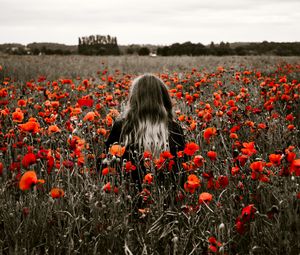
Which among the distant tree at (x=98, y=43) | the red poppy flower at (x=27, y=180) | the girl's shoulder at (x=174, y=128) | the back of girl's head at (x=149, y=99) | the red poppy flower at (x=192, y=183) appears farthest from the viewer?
the distant tree at (x=98, y=43)

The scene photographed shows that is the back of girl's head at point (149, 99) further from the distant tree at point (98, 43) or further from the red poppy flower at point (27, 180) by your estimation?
the distant tree at point (98, 43)

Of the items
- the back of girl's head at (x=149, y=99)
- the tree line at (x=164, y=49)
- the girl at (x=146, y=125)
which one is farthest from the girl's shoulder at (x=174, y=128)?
the tree line at (x=164, y=49)

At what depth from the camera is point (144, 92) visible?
134 inches

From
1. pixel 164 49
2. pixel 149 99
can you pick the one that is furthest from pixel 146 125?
pixel 164 49

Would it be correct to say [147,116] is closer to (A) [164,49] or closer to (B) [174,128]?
(B) [174,128]

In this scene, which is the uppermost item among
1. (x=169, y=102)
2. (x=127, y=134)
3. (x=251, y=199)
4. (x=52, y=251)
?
(x=169, y=102)

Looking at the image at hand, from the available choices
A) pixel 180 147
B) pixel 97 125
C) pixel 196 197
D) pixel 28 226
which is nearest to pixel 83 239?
pixel 28 226

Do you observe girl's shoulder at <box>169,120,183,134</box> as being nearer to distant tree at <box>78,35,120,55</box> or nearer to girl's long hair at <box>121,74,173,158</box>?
girl's long hair at <box>121,74,173,158</box>

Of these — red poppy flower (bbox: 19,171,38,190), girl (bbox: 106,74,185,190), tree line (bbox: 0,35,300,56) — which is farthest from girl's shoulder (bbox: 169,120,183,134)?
tree line (bbox: 0,35,300,56)

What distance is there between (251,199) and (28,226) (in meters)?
1.41

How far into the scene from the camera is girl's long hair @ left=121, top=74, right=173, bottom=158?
3.18 m

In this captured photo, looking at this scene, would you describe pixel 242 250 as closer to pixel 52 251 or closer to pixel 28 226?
pixel 52 251

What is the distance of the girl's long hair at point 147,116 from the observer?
3.18 meters

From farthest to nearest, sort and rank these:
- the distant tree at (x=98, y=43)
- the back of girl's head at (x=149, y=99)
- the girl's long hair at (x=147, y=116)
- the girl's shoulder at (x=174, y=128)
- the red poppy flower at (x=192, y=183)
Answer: the distant tree at (x=98, y=43), the girl's shoulder at (x=174, y=128), the back of girl's head at (x=149, y=99), the girl's long hair at (x=147, y=116), the red poppy flower at (x=192, y=183)
